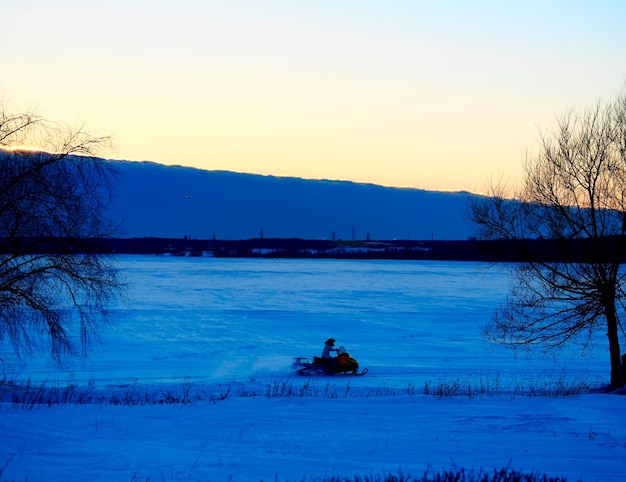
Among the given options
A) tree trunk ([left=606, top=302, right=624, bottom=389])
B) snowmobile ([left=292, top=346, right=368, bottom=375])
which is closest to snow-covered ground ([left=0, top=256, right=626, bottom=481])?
snowmobile ([left=292, top=346, right=368, bottom=375])

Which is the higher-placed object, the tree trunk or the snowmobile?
the tree trunk

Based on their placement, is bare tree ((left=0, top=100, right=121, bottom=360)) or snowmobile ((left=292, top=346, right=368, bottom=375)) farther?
snowmobile ((left=292, top=346, right=368, bottom=375))

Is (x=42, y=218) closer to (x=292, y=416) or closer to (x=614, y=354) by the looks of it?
(x=292, y=416)

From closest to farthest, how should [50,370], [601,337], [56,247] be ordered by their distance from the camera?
[56,247], [50,370], [601,337]

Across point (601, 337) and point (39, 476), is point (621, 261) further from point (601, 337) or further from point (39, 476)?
point (601, 337)

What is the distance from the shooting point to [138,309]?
40844 mm

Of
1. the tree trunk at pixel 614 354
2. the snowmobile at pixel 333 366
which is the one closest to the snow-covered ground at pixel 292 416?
the snowmobile at pixel 333 366

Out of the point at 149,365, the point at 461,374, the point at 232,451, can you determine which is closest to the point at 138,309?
the point at 149,365

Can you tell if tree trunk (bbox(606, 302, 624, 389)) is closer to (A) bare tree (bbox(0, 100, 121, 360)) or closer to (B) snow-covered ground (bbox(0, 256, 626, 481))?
(B) snow-covered ground (bbox(0, 256, 626, 481))

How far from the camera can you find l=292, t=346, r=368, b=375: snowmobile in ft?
72.3

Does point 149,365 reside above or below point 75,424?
below

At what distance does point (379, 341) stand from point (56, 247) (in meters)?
18.3

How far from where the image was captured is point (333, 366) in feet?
72.7

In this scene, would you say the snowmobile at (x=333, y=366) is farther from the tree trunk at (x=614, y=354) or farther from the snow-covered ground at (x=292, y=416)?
the tree trunk at (x=614, y=354)
